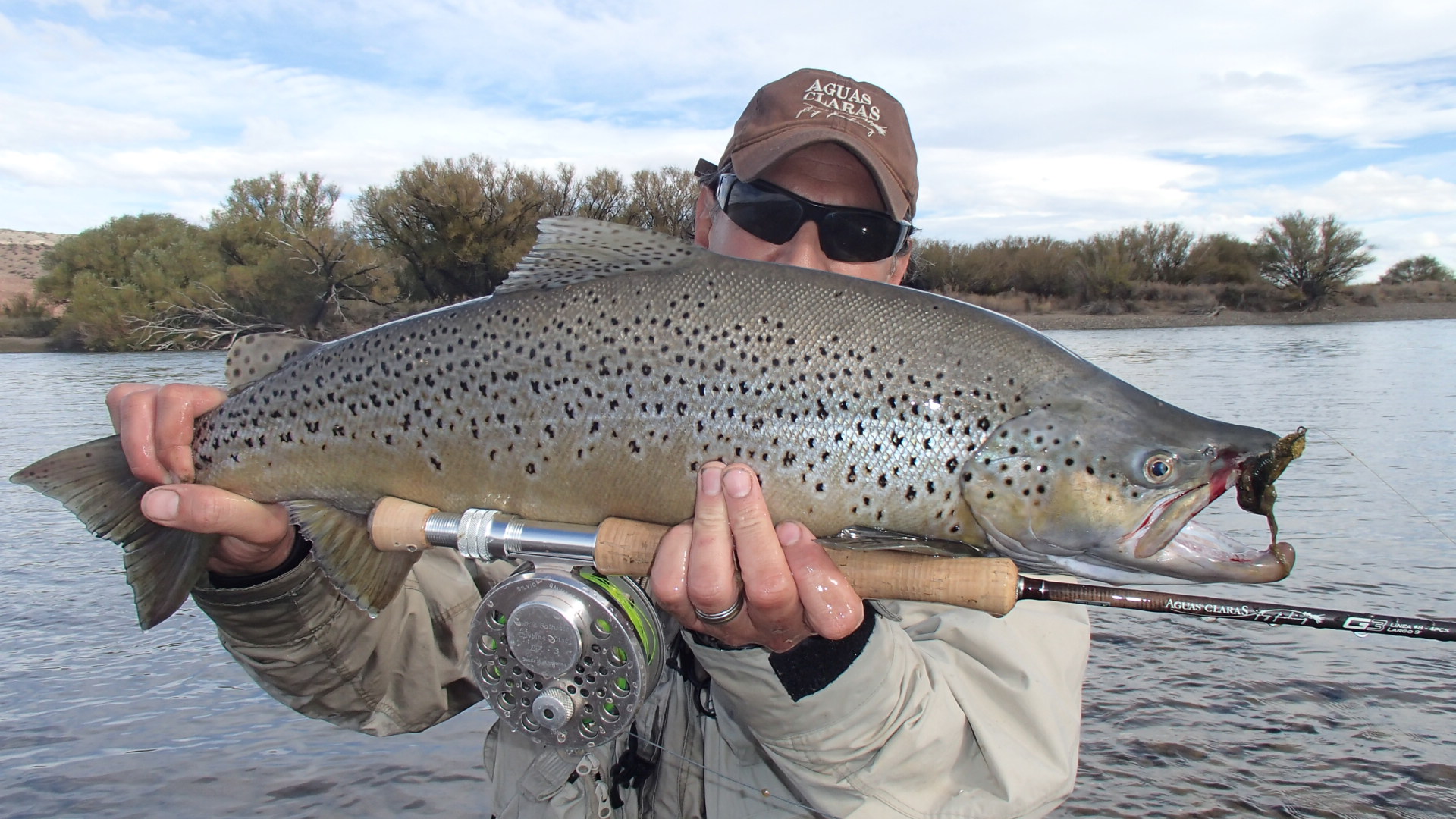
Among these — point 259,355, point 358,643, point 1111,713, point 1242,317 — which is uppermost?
point 1242,317

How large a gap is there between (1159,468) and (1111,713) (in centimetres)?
235

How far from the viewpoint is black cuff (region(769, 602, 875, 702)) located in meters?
1.68

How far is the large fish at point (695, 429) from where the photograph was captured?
1.71 metres

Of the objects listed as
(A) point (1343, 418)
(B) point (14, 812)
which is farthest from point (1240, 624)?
(A) point (1343, 418)

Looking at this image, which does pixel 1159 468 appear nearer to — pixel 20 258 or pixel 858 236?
pixel 858 236

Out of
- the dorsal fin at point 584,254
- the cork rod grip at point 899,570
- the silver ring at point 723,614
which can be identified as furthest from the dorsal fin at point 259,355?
the silver ring at point 723,614

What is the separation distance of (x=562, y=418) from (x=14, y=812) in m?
2.58

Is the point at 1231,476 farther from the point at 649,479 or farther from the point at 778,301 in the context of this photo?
the point at 649,479

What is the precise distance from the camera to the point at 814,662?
5.53 ft

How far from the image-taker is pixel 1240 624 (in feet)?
14.4

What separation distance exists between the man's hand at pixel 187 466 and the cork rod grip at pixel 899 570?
2.60 feet

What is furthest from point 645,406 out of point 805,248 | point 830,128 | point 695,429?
point 830,128

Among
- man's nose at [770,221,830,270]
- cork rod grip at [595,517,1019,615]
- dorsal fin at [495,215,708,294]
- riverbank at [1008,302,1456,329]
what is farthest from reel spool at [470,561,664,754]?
riverbank at [1008,302,1456,329]

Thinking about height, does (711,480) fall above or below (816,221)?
below
